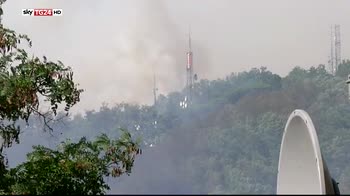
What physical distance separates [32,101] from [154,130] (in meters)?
89.6

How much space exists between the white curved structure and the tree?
3.51 metres

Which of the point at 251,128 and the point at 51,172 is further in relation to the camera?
the point at 251,128

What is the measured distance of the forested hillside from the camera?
85438 mm

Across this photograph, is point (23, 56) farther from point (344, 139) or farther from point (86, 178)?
point (344, 139)

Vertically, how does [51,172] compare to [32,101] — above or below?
below

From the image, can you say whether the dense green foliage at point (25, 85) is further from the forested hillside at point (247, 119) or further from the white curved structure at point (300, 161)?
the forested hillside at point (247, 119)

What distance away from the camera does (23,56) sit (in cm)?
1587

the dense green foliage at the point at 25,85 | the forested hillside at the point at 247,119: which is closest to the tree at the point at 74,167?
the dense green foliage at the point at 25,85

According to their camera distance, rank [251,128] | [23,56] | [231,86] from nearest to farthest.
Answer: [23,56] < [251,128] < [231,86]

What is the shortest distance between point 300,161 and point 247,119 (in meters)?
79.7

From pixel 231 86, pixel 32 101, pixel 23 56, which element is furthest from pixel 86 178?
pixel 231 86

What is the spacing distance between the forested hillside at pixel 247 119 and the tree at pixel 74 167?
2416 inches

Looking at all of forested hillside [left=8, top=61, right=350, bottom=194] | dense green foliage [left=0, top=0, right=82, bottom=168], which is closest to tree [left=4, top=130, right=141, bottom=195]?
dense green foliage [left=0, top=0, right=82, bottom=168]

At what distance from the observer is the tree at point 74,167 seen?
44.8 ft
